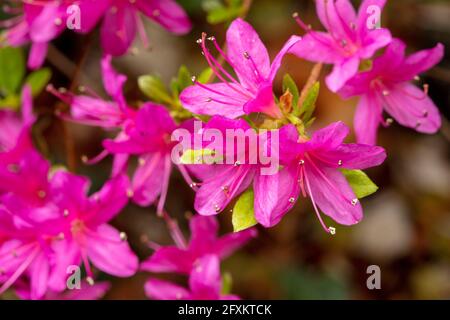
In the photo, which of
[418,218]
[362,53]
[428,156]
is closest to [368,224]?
[418,218]

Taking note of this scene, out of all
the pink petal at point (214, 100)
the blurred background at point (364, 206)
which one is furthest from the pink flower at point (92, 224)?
the blurred background at point (364, 206)

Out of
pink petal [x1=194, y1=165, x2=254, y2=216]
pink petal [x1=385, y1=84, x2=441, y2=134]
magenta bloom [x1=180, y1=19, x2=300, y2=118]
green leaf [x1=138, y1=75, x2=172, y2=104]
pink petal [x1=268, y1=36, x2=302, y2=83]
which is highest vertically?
pink petal [x1=268, y1=36, x2=302, y2=83]

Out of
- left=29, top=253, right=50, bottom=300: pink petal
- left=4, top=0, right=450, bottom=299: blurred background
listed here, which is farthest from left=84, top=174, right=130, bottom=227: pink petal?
left=4, top=0, right=450, bottom=299: blurred background

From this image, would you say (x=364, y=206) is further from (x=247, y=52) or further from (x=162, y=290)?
(x=247, y=52)

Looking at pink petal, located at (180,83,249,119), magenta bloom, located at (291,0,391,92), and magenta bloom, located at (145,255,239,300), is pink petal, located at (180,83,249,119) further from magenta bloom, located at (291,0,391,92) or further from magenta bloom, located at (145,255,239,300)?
magenta bloom, located at (145,255,239,300)

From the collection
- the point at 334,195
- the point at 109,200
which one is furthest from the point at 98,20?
the point at 334,195

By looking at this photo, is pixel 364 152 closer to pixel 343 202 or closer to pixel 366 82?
pixel 343 202
